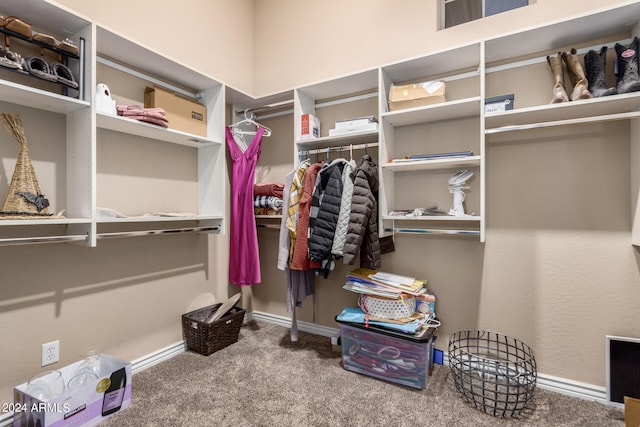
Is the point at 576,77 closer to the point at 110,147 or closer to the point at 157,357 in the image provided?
the point at 110,147

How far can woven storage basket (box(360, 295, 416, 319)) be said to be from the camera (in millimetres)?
1947

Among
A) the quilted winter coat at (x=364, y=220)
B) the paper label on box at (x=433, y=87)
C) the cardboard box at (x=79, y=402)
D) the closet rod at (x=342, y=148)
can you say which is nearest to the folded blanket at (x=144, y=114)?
the closet rod at (x=342, y=148)

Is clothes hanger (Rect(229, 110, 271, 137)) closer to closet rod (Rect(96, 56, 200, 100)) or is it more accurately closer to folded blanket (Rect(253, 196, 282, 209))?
closet rod (Rect(96, 56, 200, 100))

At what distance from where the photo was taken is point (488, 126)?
1995 millimetres

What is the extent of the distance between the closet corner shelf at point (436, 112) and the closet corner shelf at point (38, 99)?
5.75 ft

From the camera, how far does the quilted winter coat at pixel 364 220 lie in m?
1.90

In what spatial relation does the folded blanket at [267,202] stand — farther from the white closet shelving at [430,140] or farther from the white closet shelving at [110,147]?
the white closet shelving at [430,140]

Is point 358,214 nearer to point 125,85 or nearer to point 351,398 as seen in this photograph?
point 351,398

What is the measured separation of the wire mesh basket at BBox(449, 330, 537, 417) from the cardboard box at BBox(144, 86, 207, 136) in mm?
2274

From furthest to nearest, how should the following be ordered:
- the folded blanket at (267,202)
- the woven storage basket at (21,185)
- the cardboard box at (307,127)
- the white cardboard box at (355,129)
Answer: the folded blanket at (267,202)
the cardboard box at (307,127)
the white cardboard box at (355,129)
the woven storage basket at (21,185)

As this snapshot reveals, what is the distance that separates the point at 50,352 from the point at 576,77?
320 cm

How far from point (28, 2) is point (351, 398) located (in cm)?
254

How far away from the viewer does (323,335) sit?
2.61 metres

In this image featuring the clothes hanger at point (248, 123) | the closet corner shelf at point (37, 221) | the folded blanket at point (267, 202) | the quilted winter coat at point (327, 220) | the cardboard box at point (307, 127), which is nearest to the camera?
the closet corner shelf at point (37, 221)
